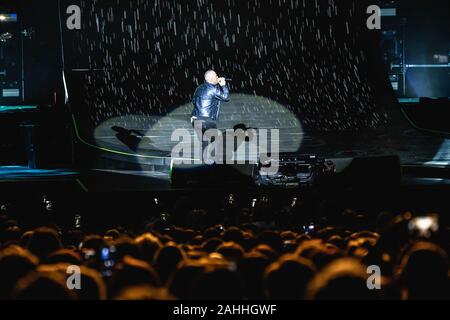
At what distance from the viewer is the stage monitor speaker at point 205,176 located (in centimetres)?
974

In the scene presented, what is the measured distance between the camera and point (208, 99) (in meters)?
10.5

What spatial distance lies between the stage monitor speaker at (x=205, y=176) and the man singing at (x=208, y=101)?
919mm

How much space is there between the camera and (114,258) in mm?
3744

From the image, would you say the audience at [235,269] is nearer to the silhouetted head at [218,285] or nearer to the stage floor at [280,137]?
the silhouetted head at [218,285]

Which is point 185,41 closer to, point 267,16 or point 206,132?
point 267,16

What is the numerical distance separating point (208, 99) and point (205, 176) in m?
1.38

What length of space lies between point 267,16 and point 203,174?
10.5 m

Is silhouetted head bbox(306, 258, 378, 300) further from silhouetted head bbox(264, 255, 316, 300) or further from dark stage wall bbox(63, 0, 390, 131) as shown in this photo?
dark stage wall bbox(63, 0, 390, 131)

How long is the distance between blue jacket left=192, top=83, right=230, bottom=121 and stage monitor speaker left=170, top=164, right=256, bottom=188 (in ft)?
3.65

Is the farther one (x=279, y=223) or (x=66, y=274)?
(x=279, y=223)

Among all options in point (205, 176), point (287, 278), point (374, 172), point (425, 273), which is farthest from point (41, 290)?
point (374, 172)

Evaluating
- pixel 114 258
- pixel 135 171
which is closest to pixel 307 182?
pixel 135 171

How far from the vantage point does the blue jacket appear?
10430 millimetres

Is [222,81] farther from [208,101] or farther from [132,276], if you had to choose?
[132,276]
